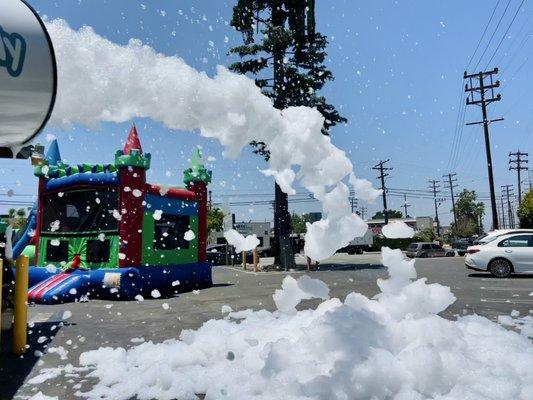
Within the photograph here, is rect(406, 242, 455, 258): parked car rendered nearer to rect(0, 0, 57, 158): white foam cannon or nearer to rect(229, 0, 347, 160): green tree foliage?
rect(229, 0, 347, 160): green tree foliage

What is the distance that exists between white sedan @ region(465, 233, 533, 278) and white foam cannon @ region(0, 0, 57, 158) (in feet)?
50.6

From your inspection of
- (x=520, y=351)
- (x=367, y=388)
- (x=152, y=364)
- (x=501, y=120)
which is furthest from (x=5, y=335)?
(x=501, y=120)

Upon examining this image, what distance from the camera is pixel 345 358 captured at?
4109 mm

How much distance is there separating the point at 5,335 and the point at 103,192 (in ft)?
20.3

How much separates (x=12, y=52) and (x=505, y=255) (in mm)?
15724

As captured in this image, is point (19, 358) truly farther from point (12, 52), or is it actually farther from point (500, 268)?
point (500, 268)

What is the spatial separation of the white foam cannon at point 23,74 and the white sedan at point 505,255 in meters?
15.4

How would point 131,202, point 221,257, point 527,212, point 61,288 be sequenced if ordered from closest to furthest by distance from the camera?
point 61,288 → point 131,202 → point 221,257 → point 527,212

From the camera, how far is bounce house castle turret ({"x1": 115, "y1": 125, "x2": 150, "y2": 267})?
12.0 metres

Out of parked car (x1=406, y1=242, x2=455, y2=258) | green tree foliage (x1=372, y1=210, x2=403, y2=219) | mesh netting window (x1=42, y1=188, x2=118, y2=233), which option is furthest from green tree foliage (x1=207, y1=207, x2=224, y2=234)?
green tree foliage (x1=372, y1=210, x2=403, y2=219)

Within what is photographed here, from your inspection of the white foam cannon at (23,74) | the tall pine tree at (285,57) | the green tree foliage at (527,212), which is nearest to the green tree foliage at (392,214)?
the green tree foliage at (527,212)

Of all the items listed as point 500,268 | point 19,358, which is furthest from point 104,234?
point 500,268

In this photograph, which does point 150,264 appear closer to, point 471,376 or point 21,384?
point 21,384

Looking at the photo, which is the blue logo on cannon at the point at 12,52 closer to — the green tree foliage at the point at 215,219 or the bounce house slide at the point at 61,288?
the bounce house slide at the point at 61,288
